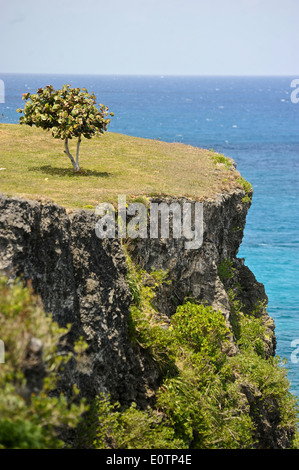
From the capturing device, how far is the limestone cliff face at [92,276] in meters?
16.2

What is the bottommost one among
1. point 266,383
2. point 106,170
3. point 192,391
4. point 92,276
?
point 266,383

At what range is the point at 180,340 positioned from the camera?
22.7m

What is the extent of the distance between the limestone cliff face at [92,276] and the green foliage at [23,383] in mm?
5027

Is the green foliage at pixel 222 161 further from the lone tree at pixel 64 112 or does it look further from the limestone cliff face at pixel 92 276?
the limestone cliff face at pixel 92 276

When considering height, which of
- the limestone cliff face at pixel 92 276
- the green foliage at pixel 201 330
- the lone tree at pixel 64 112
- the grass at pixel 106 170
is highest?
the lone tree at pixel 64 112

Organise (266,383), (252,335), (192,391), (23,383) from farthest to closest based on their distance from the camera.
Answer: (252,335), (266,383), (192,391), (23,383)

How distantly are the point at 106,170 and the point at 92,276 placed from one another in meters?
11.6

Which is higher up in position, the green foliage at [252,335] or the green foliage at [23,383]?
the green foliage at [23,383]

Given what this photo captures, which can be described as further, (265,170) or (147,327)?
(265,170)

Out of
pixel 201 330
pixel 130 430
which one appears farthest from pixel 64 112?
pixel 130 430

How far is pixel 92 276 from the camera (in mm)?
18578

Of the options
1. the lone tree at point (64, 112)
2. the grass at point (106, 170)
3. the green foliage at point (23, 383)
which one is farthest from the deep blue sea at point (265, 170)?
the green foliage at point (23, 383)

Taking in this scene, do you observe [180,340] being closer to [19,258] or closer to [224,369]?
[224,369]

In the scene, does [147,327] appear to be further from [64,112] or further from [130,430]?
[64,112]
